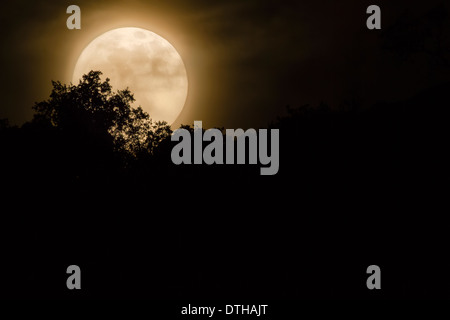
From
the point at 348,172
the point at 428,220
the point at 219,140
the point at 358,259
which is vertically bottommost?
the point at 358,259

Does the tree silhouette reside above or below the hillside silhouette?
above

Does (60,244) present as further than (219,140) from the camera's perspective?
No

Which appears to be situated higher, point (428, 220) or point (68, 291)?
point (428, 220)

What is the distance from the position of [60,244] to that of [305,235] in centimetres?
1782

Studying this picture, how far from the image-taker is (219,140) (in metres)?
47.3

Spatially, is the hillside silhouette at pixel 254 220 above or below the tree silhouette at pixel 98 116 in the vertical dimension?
below

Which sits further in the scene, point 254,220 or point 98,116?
point 98,116

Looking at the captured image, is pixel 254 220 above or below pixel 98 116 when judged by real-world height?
below

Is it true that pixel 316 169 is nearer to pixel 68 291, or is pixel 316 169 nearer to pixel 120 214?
pixel 120 214

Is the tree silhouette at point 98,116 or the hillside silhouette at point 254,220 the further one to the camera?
the tree silhouette at point 98,116

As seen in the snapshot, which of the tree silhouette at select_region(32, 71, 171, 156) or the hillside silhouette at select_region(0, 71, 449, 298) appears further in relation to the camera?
the tree silhouette at select_region(32, 71, 171, 156)
